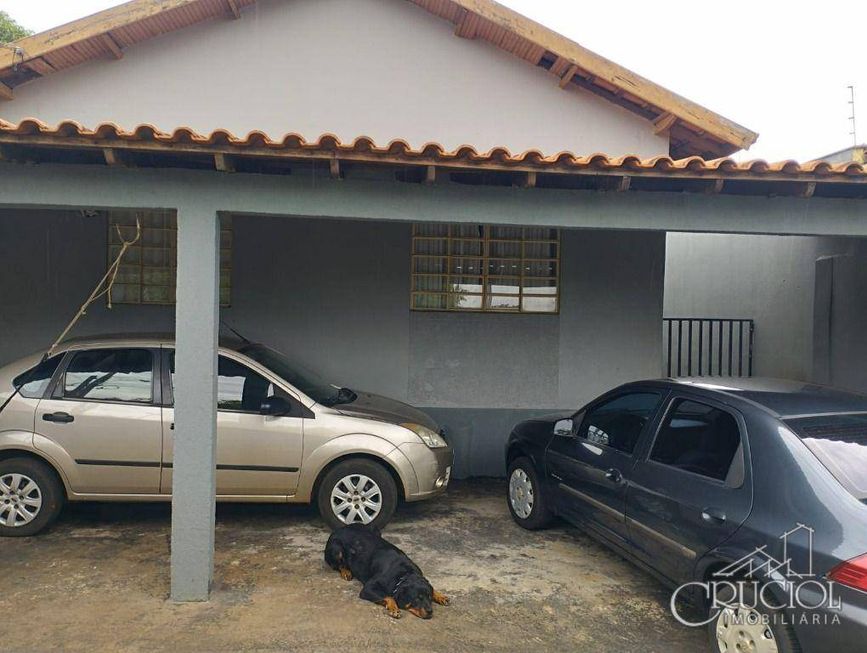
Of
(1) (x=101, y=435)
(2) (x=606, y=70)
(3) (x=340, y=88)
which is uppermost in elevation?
(2) (x=606, y=70)

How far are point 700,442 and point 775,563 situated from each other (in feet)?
2.95

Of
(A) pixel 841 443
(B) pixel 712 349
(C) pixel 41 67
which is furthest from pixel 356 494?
(B) pixel 712 349

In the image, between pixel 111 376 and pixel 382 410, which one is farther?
pixel 382 410

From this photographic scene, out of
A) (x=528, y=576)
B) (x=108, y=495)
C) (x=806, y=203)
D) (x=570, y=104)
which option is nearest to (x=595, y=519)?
(x=528, y=576)

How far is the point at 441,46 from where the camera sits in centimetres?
739

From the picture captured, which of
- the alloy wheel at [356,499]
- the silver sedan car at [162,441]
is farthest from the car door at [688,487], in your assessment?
the alloy wheel at [356,499]

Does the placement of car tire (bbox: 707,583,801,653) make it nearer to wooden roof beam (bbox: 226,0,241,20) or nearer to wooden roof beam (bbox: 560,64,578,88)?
wooden roof beam (bbox: 560,64,578,88)

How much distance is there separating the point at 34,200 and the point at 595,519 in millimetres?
4330

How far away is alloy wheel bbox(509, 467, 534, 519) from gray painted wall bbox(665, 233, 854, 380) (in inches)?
216

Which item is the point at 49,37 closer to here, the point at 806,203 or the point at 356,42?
the point at 356,42

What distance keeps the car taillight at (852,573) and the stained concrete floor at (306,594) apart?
1.31 meters

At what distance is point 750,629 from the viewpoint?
10.1 ft
